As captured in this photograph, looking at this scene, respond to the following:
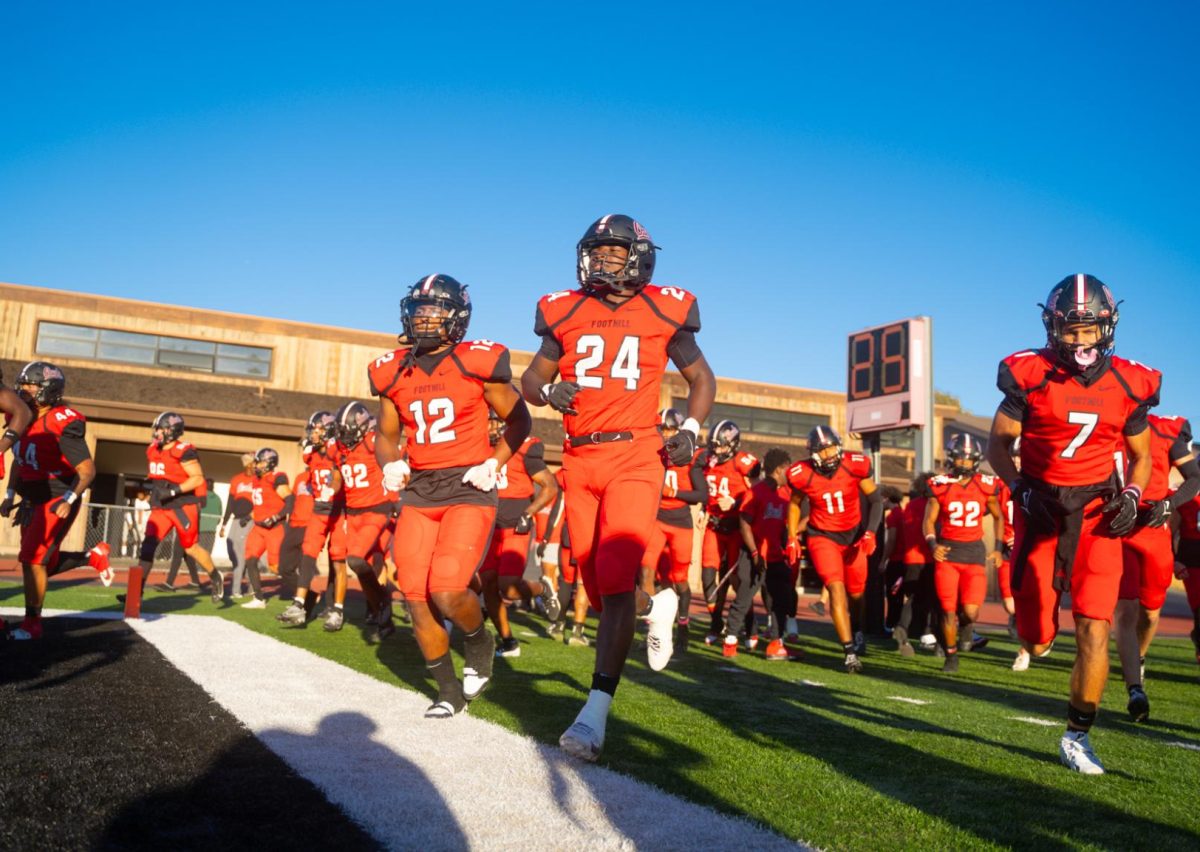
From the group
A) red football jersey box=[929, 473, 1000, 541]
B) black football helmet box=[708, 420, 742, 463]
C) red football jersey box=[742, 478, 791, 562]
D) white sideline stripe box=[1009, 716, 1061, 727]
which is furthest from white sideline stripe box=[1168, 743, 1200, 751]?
black football helmet box=[708, 420, 742, 463]

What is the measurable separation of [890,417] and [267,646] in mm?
14473

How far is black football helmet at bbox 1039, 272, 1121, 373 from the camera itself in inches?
192

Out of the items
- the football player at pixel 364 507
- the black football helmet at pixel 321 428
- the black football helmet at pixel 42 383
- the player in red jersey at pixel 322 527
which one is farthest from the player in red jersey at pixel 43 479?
the black football helmet at pixel 321 428

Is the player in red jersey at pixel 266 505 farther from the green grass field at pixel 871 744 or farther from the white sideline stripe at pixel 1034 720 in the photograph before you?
the white sideline stripe at pixel 1034 720

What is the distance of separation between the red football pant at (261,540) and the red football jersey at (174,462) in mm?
1501

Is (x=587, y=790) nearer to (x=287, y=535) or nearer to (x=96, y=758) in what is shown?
(x=96, y=758)

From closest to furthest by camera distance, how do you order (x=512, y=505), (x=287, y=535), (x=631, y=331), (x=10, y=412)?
(x=631, y=331) → (x=10, y=412) → (x=512, y=505) → (x=287, y=535)

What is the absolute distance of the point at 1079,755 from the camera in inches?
179

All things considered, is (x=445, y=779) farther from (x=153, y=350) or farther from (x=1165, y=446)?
(x=153, y=350)

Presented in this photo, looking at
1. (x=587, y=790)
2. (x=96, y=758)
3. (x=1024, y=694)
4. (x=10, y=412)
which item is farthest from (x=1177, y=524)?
(x=10, y=412)

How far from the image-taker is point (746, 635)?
37.4 ft

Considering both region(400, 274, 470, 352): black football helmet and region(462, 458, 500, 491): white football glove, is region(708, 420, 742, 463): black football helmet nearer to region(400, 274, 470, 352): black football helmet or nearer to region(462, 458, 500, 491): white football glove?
region(400, 274, 470, 352): black football helmet

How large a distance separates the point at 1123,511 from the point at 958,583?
5.62 meters

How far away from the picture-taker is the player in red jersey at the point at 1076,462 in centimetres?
480
